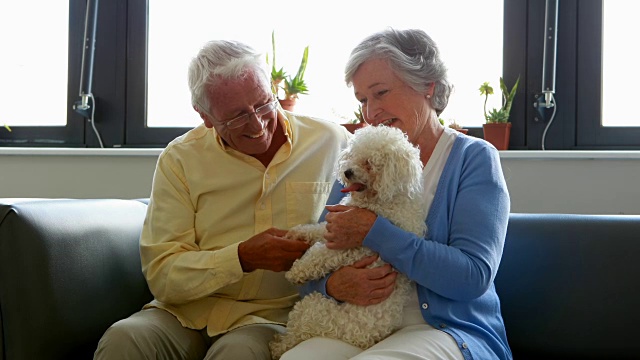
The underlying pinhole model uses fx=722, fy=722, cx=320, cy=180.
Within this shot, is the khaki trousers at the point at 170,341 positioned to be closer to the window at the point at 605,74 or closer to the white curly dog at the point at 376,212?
the white curly dog at the point at 376,212

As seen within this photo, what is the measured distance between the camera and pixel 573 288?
1889mm

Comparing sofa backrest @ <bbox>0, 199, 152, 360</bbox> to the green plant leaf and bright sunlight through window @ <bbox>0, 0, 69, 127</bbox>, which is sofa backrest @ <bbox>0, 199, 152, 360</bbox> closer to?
the green plant leaf

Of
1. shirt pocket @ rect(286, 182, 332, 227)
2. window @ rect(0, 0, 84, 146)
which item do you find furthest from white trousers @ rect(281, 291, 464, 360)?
window @ rect(0, 0, 84, 146)

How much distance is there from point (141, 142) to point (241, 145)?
148 cm

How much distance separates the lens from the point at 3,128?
3.47 meters

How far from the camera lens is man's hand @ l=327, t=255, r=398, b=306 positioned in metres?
1.57

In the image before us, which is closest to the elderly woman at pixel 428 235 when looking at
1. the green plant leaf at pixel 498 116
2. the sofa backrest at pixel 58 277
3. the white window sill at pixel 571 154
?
the sofa backrest at pixel 58 277

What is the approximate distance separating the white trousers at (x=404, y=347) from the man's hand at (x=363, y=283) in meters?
0.09

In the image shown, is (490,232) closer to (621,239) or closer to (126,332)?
(621,239)

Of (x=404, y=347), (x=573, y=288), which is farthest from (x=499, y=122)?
(x=404, y=347)

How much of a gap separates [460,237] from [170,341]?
0.74 meters

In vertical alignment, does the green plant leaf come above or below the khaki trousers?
above

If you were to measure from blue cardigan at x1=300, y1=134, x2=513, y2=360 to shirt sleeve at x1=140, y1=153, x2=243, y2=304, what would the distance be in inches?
9.3

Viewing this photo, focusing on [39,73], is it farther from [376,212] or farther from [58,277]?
[376,212]
